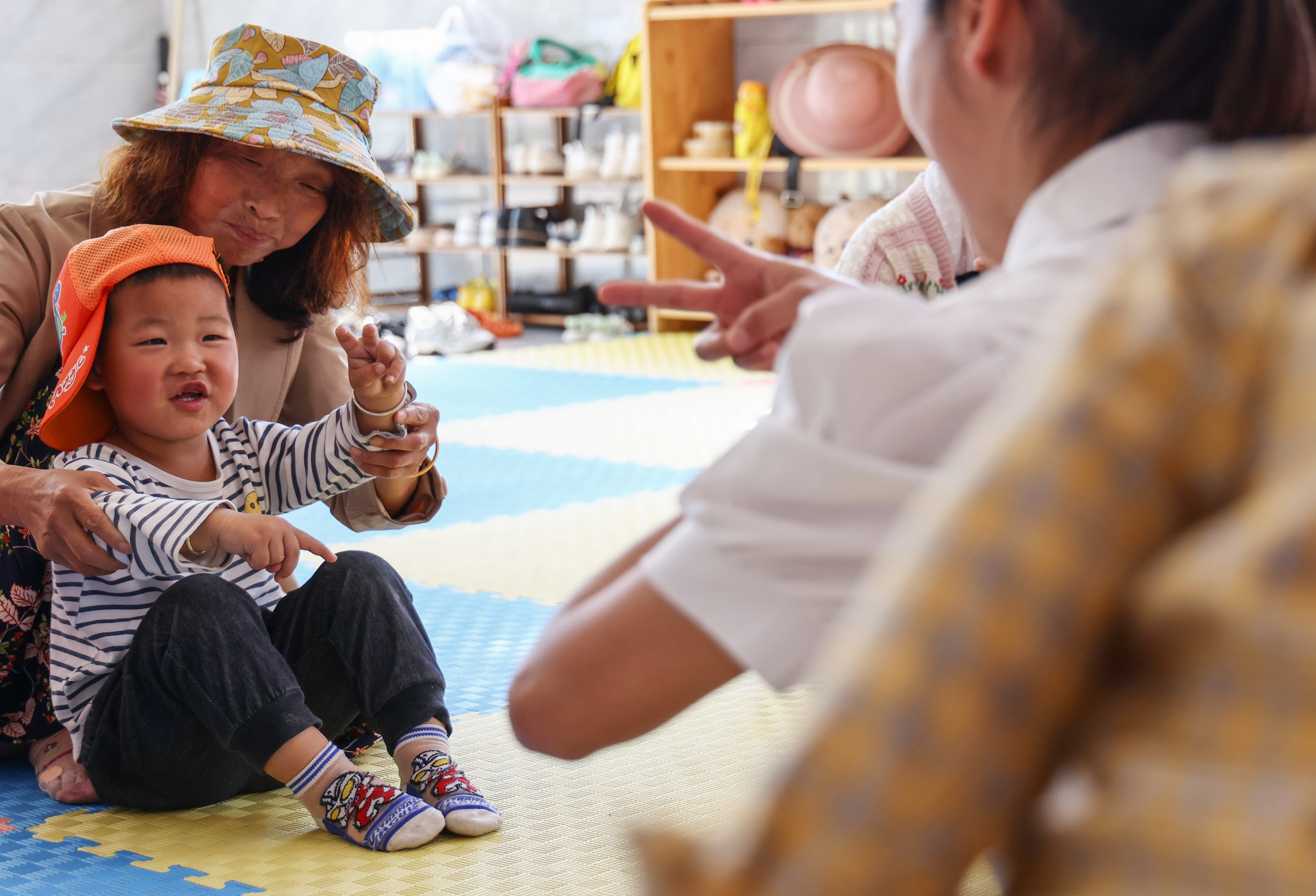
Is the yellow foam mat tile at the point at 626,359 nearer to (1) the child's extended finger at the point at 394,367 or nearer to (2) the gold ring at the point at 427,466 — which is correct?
(2) the gold ring at the point at 427,466

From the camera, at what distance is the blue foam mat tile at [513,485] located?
3.09m

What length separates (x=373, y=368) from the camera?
1.63m

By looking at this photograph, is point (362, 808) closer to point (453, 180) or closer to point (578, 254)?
point (578, 254)

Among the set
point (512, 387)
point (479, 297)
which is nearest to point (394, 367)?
point (512, 387)

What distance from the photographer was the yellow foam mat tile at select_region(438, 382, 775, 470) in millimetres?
3633

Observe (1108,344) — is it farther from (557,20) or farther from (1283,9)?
(557,20)

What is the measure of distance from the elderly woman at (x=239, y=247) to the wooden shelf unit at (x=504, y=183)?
14.6ft

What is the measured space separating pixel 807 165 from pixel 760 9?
718 mm

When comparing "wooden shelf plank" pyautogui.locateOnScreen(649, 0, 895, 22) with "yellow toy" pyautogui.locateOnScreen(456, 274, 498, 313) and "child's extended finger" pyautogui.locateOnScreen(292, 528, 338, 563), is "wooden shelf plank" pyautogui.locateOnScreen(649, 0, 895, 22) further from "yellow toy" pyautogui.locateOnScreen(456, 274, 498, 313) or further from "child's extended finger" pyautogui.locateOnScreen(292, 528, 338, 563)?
"child's extended finger" pyautogui.locateOnScreen(292, 528, 338, 563)

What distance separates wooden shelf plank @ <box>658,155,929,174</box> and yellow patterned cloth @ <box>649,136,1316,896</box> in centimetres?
478

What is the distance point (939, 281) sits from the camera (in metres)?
2.20

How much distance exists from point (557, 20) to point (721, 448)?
414cm

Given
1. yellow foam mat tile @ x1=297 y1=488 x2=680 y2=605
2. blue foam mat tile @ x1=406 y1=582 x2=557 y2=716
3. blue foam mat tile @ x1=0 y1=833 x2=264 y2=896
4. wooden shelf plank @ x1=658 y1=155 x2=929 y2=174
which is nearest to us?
blue foam mat tile @ x1=0 y1=833 x2=264 y2=896

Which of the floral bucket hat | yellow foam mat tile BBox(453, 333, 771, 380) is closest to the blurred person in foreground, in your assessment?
the floral bucket hat
